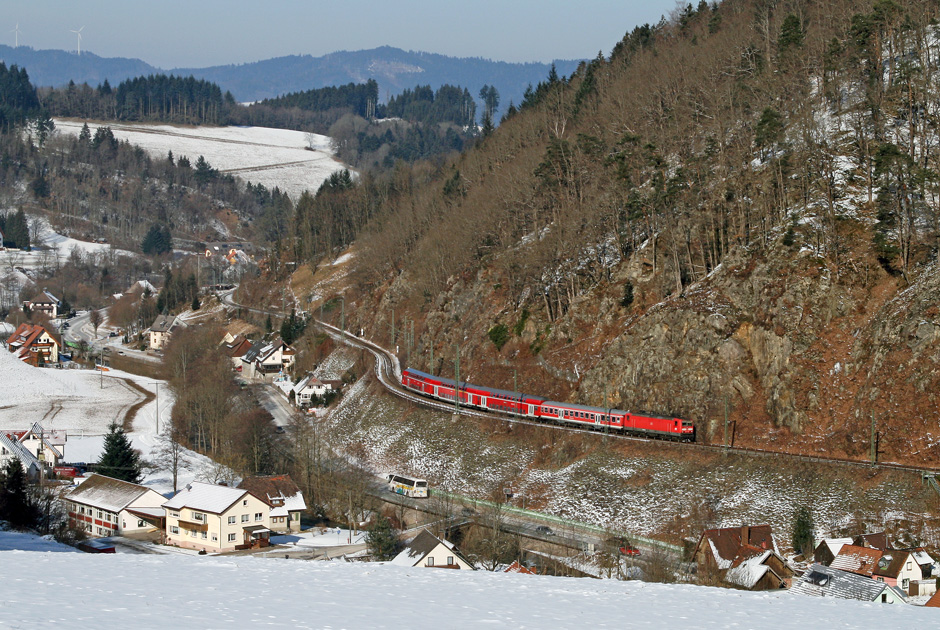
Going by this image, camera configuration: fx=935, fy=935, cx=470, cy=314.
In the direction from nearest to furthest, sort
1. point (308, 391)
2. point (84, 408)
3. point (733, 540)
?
point (733, 540) < point (308, 391) < point (84, 408)

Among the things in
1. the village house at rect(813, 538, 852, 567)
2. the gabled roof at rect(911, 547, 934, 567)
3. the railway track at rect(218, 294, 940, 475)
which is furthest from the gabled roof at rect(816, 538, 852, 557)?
the railway track at rect(218, 294, 940, 475)

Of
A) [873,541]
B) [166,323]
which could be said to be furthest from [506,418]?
[166,323]

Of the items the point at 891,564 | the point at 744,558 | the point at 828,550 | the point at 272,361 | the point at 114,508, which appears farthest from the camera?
the point at 272,361

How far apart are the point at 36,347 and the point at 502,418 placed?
243 feet

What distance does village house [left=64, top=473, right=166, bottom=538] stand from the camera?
50.9 meters

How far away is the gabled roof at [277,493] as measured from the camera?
49.5 metres

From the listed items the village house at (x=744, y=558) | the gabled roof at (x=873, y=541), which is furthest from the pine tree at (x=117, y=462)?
the gabled roof at (x=873, y=541)

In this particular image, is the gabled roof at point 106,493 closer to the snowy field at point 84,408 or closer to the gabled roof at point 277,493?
the gabled roof at point 277,493

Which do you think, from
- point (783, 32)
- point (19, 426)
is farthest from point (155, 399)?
point (783, 32)

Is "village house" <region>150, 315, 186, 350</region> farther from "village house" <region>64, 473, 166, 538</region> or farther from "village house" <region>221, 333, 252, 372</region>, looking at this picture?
"village house" <region>64, 473, 166, 538</region>

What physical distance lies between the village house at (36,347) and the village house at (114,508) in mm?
62139

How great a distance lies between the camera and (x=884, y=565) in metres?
36.3

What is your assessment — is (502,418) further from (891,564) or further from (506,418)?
(891,564)

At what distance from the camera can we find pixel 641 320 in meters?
60.1
